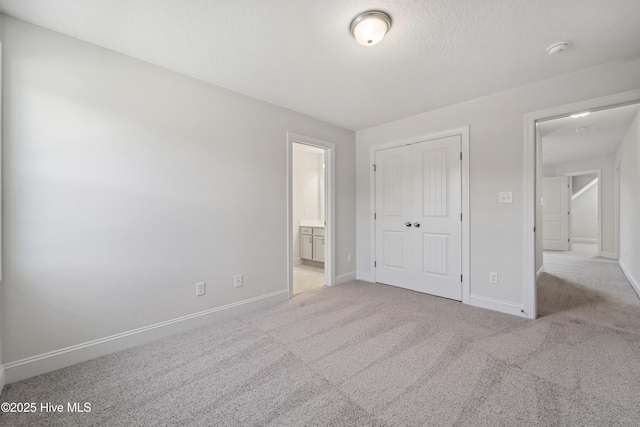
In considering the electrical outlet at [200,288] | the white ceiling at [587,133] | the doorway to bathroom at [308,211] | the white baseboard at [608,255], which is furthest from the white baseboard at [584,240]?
the electrical outlet at [200,288]

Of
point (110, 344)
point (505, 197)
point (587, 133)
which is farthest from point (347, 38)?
point (587, 133)

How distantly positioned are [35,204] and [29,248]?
30 cm

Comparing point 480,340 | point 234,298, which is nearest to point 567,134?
point 480,340

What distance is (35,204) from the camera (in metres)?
1.82

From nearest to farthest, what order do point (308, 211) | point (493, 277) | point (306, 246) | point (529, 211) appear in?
point (529, 211)
point (493, 277)
point (306, 246)
point (308, 211)

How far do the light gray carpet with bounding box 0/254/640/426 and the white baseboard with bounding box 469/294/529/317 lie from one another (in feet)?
0.39

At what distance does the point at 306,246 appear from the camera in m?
5.48

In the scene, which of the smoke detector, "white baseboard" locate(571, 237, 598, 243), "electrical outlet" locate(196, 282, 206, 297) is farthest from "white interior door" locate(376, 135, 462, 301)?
"white baseboard" locate(571, 237, 598, 243)

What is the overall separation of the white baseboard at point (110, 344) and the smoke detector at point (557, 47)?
140 inches

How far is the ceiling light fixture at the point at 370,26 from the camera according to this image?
1.71 metres

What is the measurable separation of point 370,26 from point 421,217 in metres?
2.44

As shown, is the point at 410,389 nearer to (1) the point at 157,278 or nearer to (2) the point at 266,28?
(1) the point at 157,278

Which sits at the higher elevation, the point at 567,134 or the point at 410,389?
the point at 567,134

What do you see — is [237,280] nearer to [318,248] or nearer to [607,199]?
[318,248]
